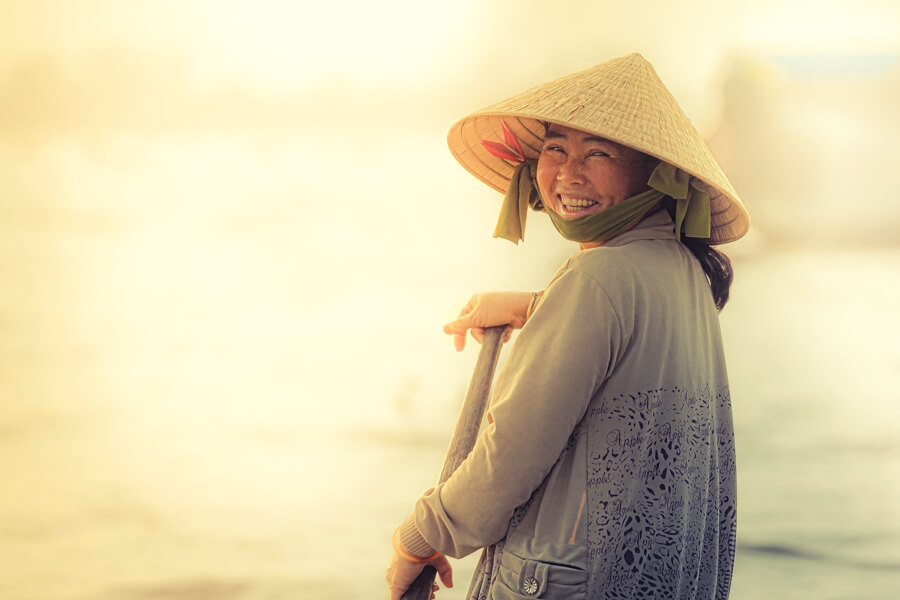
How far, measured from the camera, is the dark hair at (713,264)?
158 cm

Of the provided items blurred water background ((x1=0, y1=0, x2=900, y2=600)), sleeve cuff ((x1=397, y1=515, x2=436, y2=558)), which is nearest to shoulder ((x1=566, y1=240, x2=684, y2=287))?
sleeve cuff ((x1=397, y1=515, x2=436, y2=558))

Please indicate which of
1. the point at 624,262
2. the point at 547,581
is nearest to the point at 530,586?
the point at 547,581

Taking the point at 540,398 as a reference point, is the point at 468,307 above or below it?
above

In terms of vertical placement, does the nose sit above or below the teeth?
above

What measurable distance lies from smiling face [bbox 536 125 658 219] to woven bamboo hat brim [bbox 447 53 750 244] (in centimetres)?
5

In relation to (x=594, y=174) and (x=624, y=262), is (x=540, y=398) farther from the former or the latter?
(x=594, y=174)

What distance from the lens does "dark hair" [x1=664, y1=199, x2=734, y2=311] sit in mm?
1579

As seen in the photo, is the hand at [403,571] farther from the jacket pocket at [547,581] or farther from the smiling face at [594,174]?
the smiling face at [594,174]

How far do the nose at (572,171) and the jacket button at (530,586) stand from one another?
0.66 metres

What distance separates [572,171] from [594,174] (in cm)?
4

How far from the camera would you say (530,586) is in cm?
133

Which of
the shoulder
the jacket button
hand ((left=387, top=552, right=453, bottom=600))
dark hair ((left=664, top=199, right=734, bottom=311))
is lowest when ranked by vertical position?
the jacket button

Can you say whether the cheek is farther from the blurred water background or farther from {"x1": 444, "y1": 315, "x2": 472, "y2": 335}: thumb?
the blurred water background

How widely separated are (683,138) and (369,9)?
175cm
